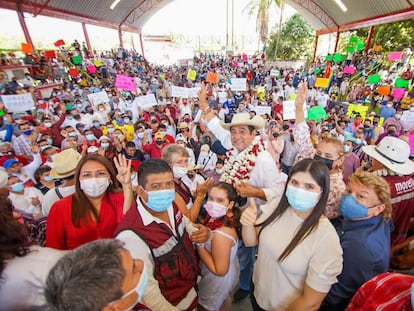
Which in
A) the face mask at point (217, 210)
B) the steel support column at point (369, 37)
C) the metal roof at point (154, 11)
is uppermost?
the metal roof at point (154, 11)

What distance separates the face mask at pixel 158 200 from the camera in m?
1.69

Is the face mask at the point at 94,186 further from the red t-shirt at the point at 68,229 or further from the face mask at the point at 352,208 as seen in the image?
the face mask at the point at 352,208

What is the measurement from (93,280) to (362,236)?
179cm

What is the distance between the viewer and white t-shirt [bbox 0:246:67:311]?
123cm

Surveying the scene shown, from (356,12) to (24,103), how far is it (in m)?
25.2

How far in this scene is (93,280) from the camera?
88 cm

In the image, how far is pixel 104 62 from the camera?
733 inches

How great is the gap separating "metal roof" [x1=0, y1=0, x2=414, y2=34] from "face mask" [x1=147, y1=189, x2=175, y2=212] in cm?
1706

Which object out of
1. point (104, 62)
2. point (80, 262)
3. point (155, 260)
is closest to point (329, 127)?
point (155, 260)

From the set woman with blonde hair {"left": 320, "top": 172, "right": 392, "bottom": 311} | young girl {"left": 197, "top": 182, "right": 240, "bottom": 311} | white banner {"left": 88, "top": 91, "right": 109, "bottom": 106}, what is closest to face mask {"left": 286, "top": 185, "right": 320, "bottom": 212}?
woman with blonde hair {"left": 320, "top": 172, "right": 392, "bottom": 311}

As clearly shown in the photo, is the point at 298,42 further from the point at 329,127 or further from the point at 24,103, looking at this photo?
the point at 24,103

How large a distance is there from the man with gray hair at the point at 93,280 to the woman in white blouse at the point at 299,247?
1.00 m

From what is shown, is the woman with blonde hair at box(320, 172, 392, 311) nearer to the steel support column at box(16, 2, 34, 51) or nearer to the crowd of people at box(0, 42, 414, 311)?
the crowd of people at box(0, 42, 414, 311)

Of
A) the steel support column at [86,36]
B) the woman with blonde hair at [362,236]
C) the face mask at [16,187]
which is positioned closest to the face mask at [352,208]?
the woman with blonde hair at [362,236]
